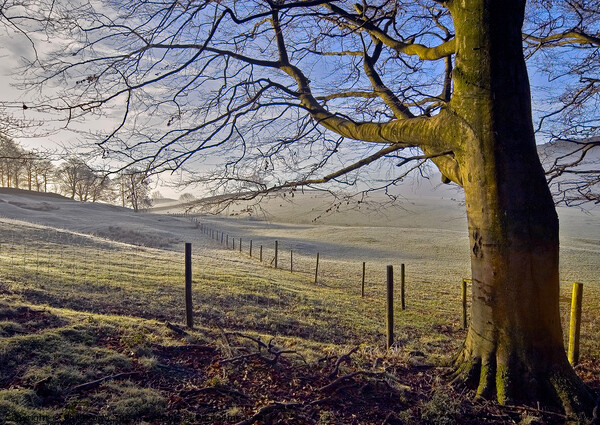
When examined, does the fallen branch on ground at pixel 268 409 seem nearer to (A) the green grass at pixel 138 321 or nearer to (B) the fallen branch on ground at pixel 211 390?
(A) the green grass at pixel 138 321

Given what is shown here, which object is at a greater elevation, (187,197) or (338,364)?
(187,197)

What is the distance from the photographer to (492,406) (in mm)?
3869

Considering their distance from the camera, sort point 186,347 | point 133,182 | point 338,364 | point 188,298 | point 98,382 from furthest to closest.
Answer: point 188,298 < point 133,182 < point 186,347 < point 338,364 < point 98,382

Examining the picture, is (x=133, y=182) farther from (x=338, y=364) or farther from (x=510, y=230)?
(x=510, y=230)

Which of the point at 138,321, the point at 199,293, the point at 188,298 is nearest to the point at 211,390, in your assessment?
the point at 138,321

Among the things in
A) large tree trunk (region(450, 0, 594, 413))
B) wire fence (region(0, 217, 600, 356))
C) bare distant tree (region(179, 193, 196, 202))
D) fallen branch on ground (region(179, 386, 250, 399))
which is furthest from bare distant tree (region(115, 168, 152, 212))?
large tree trunk (region(450, 0, 594, 413))

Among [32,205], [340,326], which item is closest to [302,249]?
[340,326]

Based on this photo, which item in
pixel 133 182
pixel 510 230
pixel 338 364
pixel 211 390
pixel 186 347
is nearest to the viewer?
pixel 211 390

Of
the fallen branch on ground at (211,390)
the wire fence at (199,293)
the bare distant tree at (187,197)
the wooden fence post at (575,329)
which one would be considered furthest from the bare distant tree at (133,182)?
the wooden fence post at (575,329)

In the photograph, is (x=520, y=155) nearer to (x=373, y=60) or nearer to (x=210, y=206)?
(x=373, y=60)

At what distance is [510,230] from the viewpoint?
4.01 m

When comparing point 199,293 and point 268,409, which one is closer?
point 268,409

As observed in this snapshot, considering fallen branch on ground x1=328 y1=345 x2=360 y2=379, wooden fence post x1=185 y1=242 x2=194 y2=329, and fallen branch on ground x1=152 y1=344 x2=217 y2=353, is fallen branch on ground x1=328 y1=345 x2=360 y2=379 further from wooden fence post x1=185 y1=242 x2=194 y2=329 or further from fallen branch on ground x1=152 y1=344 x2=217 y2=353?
wooden fence post x1=185 y1=242 x2=194 y2=329

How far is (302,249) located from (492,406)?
28397mm
